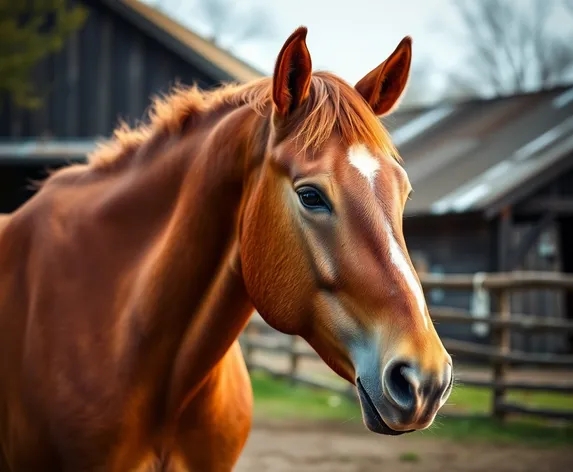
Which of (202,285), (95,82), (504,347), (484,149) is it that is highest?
(202,285)

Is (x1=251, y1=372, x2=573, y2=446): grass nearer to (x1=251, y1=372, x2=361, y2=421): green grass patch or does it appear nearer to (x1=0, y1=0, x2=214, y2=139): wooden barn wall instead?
(x1=251, y1=372, x2=361, y2=421): green grass patch

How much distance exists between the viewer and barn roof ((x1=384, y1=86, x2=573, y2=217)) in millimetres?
12602

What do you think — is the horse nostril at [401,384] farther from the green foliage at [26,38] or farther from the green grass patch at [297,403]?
the green foliage at [26,38]

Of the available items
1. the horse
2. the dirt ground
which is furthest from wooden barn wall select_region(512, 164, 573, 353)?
the horse

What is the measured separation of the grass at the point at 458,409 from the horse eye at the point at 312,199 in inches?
162

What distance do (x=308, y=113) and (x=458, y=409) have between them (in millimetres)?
6585

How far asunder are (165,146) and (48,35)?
27.1 ft

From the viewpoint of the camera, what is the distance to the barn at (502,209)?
41.2 ft

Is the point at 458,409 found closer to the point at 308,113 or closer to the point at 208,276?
the point at 208,276

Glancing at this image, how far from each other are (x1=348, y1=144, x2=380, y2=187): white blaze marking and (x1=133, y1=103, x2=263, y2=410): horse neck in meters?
0.40

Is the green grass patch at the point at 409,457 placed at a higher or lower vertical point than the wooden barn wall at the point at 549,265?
higher

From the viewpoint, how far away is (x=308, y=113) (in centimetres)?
204

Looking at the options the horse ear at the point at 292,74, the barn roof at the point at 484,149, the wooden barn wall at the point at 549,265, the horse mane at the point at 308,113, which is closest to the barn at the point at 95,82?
the barn roof at the point at 484,149

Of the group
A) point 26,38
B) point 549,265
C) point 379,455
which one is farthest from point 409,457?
point 549,265
